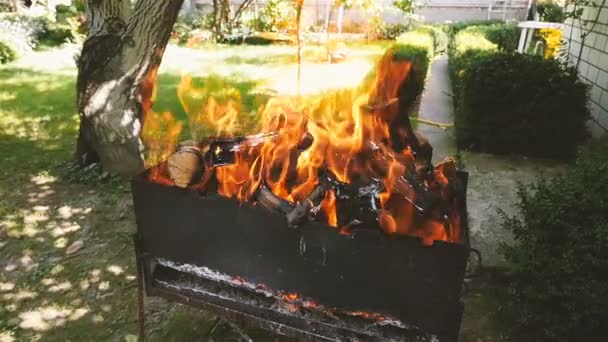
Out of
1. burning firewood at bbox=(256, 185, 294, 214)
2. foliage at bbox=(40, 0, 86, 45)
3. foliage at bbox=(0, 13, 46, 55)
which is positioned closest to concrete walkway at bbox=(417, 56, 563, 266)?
burning firewood at bbox=(256, 185, 294, 214)

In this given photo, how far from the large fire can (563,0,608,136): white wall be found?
5592mm

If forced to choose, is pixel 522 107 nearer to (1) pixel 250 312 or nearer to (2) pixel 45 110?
(1) pixel 250 312

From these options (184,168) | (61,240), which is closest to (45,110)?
(61,240)

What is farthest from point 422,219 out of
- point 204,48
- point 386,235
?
point 204,48

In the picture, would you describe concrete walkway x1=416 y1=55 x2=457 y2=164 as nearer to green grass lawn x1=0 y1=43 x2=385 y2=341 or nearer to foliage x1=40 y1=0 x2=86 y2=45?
green grass lawn x1=0 y1=43 x2=385 y2=341

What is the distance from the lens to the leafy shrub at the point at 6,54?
13.4 m

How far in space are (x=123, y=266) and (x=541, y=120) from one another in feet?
19.2

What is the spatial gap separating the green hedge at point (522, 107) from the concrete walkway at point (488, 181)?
249 millimetres

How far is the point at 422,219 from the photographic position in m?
2.11

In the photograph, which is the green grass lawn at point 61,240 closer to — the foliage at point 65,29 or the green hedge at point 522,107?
the green hedge at point 522,107

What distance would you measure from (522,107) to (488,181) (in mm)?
1471

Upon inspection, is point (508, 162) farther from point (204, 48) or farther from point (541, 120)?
point (204, 48)

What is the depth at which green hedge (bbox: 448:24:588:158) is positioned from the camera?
19.6 feet

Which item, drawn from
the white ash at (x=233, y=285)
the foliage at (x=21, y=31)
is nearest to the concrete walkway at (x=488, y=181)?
the white ash at (x=233, y=285)
